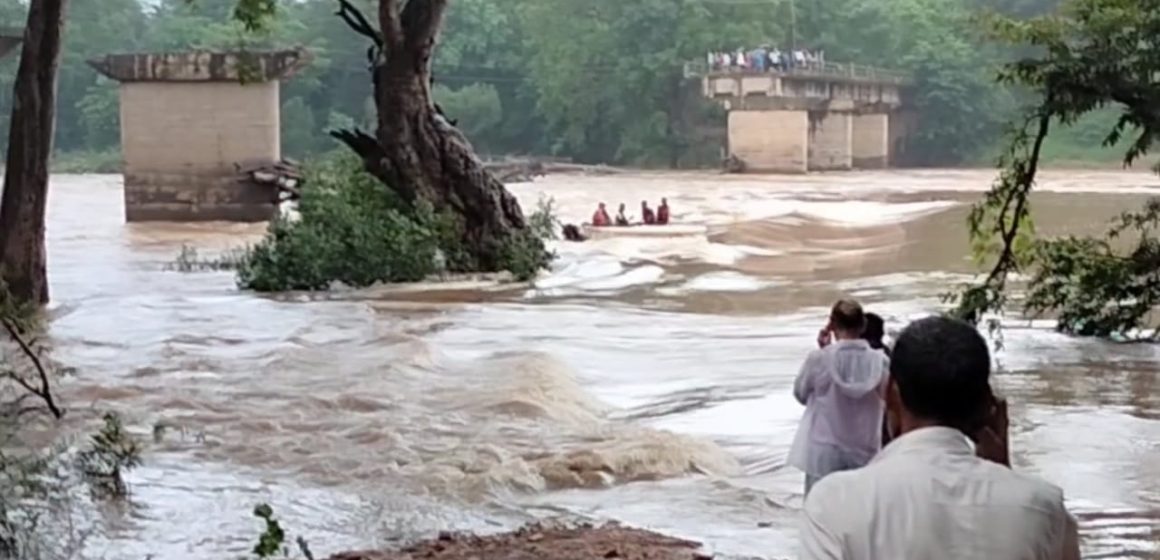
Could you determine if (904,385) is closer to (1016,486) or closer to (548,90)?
(1016,486)

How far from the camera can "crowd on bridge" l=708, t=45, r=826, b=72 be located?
7438 centimetres

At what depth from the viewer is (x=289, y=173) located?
144 feet

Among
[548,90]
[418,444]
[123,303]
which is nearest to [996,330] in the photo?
[418,444]

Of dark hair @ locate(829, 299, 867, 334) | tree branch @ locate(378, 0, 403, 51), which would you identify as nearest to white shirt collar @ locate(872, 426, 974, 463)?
dark hair @ locate(829, 299, 867, 334)

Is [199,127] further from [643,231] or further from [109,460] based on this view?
[109,460]

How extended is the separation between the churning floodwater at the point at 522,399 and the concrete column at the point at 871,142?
52.0 meters

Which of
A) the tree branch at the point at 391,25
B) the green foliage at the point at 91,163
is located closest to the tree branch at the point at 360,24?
the tree branch at the point at 391,25

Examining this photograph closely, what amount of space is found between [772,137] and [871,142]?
1131 cm

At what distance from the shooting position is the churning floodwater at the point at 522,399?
416 inches

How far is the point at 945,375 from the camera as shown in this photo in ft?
10.1

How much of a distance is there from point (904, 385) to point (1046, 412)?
12048mm

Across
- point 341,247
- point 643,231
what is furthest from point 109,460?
point 643,231

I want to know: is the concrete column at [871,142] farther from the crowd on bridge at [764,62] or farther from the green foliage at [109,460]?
the green foliage at [109,460]

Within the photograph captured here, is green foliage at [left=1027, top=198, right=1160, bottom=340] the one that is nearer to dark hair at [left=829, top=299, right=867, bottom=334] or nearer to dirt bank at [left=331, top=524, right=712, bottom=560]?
dirt bank at [left=331, top=524, right=712, bottom=560]
